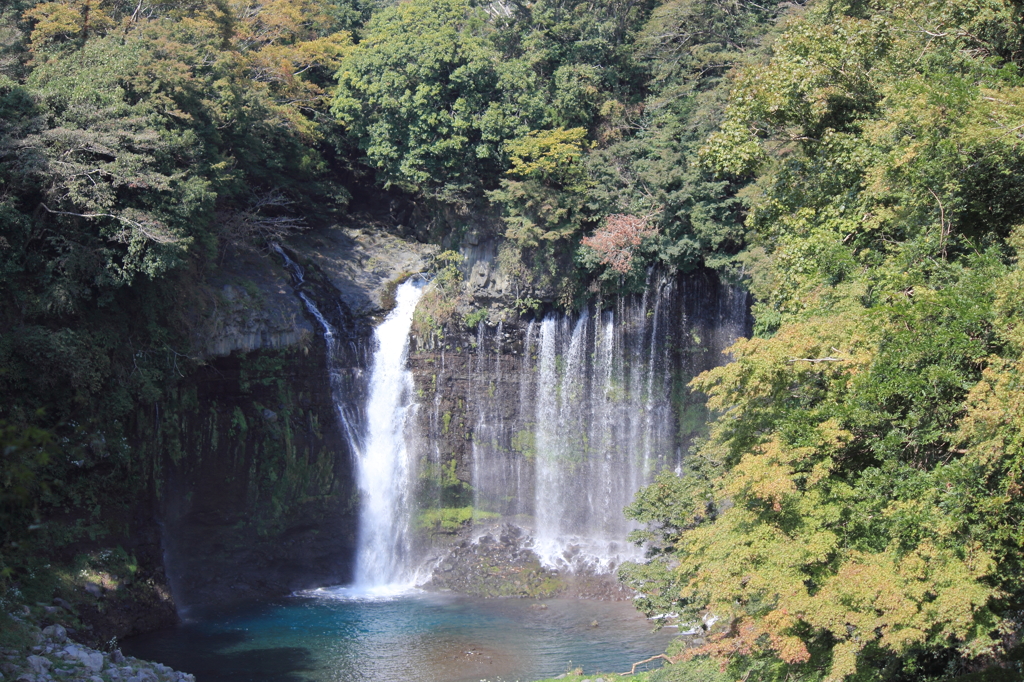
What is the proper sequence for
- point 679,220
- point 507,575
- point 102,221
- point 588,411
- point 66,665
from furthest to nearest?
point 588,411, point 507,575, point 679,220, point 102,221, point 66,665

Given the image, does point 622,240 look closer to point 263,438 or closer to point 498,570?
point 498,570

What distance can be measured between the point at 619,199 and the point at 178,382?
13.4m

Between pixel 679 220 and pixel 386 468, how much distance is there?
1168cm

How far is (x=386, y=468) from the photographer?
27062 millimetres

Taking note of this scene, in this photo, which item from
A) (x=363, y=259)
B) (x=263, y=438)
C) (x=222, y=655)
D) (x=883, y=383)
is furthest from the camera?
(x=363, y=259)

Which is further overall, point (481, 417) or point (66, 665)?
point (481, 417)

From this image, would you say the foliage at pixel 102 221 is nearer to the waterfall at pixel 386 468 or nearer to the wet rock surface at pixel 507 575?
the waterfall at pixel 386 468

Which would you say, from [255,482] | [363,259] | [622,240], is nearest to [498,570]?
[255,482]

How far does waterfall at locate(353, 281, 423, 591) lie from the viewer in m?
26.8

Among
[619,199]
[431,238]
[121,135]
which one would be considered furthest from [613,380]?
[121,135]

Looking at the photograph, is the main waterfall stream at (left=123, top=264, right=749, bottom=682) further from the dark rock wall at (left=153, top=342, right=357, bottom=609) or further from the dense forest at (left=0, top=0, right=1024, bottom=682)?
the dense forest at (left=0, top=0, right=1024, bottom=682)

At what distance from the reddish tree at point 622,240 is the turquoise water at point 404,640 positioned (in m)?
9.77

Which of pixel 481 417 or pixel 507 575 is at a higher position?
pixel 481 417

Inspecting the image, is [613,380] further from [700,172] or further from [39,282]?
[39,282]
